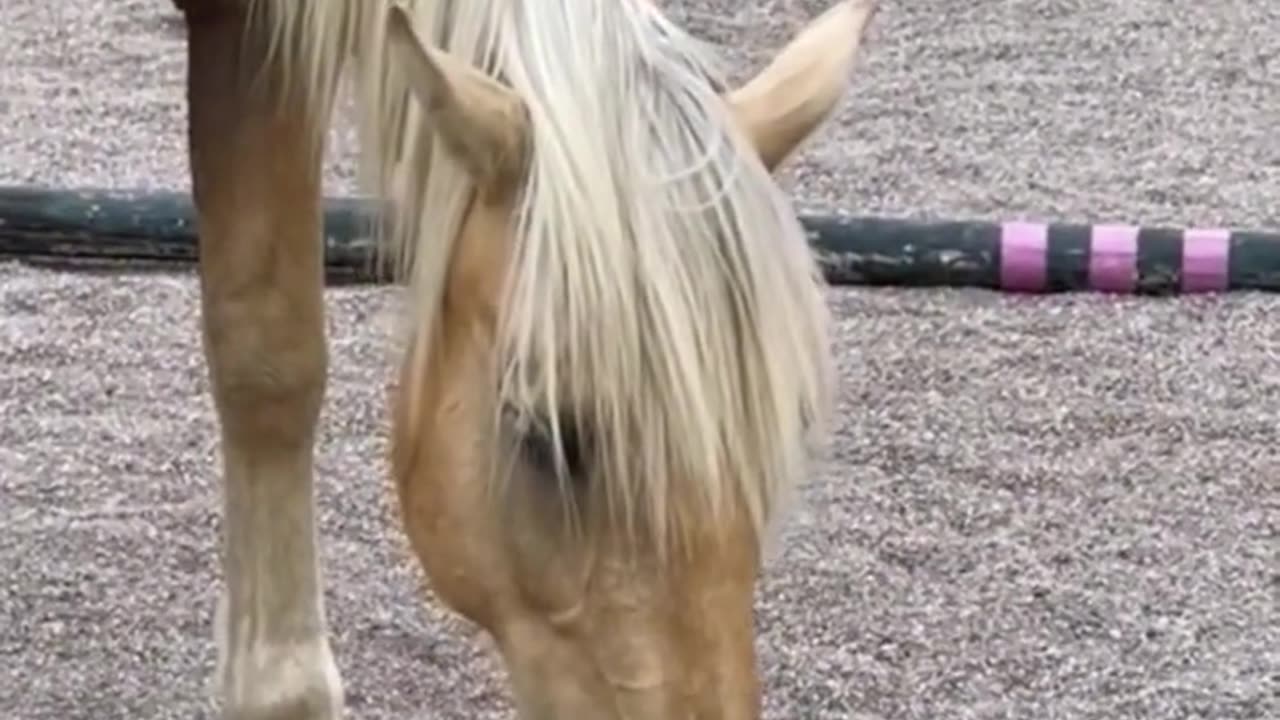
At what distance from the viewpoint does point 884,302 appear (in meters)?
3.36

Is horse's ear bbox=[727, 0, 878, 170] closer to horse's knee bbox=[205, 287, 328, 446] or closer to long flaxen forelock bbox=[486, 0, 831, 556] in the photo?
long flaxen forelock bbox=[486, 0, 831, 556]

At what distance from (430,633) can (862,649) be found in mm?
413

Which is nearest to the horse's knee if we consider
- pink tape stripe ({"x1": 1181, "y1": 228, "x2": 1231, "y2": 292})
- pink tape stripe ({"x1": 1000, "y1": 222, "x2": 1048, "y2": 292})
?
pink tape stripe ({"x1": 1000, "y1": 222, "x2": 1048, "y2": 292})

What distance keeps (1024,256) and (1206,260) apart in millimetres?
227

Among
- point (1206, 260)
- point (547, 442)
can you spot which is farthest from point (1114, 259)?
point (547, 442)

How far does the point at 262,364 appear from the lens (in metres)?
2.24

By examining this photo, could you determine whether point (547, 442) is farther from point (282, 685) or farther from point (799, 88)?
point (282, 685)

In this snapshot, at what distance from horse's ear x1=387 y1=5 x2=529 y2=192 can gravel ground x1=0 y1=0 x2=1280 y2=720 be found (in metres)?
0.22

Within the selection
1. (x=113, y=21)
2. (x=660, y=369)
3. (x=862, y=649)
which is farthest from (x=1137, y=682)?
(x=113, y=21)

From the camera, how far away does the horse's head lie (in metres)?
1.44

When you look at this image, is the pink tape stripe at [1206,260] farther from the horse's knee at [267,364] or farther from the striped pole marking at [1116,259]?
the horse's knee at [267,364]

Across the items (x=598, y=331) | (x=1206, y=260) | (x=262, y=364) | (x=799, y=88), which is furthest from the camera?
(x=1206, y=260)

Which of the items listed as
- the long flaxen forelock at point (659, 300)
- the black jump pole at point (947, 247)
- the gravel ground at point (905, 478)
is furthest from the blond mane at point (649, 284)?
the black jump pole at point (947, 247)

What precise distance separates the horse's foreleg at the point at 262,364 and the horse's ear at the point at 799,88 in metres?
0.58
